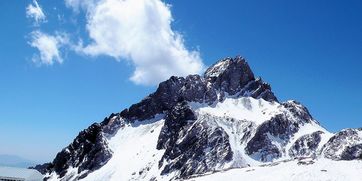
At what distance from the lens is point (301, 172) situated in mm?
83875

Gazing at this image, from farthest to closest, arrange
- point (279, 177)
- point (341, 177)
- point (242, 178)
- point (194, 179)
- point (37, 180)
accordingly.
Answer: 1. point (37, 180)
2. point (194, 179)
3. point (242, 178)
4. point (279, 177)
5. point (341, 177)

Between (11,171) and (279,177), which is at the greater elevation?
(11,171)

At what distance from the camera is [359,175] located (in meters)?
78.1

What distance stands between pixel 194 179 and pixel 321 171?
27.4 metres

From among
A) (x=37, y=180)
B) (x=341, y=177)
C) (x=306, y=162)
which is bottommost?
(x=341, y=177)

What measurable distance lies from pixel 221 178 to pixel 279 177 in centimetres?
1348

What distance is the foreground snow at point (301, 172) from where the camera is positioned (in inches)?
3127

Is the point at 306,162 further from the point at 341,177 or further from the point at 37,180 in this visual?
the point at 37,180

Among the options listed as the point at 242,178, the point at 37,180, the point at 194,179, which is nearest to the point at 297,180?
the point at 242,178

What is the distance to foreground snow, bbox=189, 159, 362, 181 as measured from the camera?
7944 cm

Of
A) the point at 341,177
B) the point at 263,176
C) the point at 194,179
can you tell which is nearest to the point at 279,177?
the point at 263,176

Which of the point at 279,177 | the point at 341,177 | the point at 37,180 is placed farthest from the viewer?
the point at 37,180

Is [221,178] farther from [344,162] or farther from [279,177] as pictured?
[344,162]

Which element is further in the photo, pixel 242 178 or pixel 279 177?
pixel 242 178
